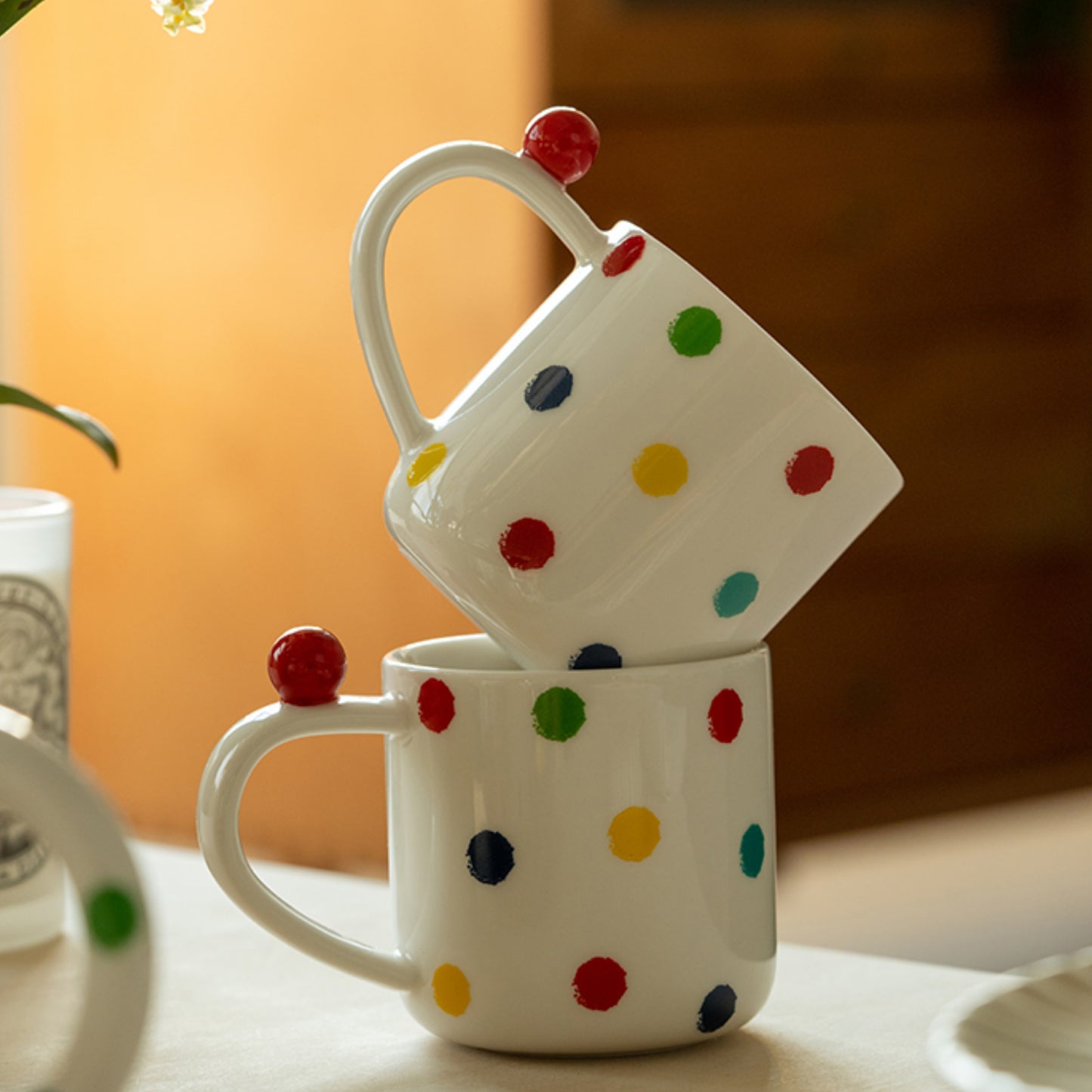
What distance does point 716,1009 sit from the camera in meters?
0.50

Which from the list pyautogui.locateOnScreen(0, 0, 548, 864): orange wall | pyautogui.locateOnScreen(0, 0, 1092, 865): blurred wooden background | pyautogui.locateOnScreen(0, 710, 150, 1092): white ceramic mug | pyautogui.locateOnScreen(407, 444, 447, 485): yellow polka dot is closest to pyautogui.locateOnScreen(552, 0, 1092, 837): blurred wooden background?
pyautogui.locateOnScreen(0, 0, 1092, 865): blurred wooden background

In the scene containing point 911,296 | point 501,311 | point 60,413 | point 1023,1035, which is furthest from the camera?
point 911,296

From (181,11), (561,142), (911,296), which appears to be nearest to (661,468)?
(561,142)

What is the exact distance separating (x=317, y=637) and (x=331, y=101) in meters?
1.59

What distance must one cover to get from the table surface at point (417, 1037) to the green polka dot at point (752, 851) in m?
0.05

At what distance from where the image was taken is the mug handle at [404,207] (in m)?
0.51

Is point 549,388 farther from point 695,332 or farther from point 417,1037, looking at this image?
point 417,1037

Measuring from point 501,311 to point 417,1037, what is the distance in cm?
138

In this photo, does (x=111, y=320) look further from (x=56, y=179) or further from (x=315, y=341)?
(x=315, y=341)

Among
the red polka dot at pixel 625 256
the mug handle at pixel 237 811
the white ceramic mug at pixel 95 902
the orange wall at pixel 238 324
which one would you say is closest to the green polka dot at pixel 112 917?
the white ceramic mug at pixel 95 902

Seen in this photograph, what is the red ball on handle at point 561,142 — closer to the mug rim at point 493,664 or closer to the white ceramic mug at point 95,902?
the mug rim at point 493,664

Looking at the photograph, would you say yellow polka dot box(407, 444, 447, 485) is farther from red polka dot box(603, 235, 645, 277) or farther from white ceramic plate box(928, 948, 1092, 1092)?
white ceramic plate box(928, 948, 1092, 1092)

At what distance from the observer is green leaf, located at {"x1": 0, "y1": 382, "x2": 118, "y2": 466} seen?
559 millimetres

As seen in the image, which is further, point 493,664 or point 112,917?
point 493,664
